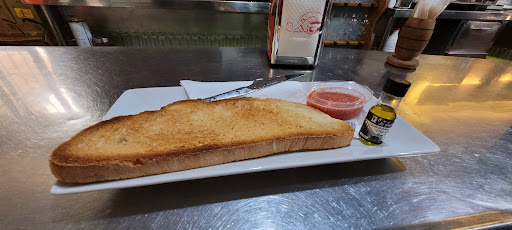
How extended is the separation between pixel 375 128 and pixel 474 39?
13.4 ft

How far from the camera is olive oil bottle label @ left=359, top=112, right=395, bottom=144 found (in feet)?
1.94

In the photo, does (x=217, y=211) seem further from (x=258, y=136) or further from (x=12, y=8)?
(x=12, y=8)

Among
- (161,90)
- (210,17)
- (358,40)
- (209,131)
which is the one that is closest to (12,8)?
(210,17)

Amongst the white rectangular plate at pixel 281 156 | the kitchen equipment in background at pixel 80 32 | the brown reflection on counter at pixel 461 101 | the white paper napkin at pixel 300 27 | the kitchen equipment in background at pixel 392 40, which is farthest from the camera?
the kitchen equipment in background at pixel 392 40

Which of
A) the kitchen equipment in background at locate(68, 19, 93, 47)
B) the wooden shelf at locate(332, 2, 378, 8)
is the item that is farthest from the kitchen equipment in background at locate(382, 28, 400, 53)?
the kitchen equipment in background at locate(68, 19, 93, 47)

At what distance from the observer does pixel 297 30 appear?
46.0 inches

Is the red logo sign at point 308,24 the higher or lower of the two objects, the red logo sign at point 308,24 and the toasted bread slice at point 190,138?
the higher

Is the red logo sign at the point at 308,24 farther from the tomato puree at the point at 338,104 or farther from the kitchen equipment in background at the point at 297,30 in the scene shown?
the tomato puree at the point at 338,104

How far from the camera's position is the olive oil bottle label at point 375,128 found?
591 millimetres

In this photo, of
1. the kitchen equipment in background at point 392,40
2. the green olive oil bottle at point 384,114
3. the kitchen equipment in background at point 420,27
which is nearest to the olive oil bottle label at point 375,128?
the green olive oil bottle at point 384,114

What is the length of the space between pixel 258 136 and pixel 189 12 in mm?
2807

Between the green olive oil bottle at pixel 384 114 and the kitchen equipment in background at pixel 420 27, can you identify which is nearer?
the green olive oil bottle at pixel 384 114

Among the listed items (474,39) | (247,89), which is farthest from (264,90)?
(474,39)

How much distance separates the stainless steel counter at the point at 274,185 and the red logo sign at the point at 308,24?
1.99 feet
